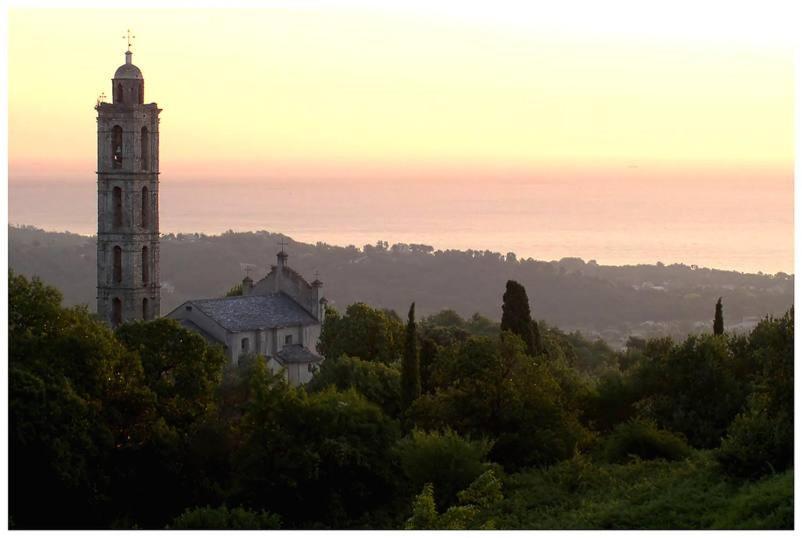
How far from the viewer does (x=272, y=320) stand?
180 feet

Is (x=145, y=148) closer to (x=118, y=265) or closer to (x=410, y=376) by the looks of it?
(x=118, y=265)

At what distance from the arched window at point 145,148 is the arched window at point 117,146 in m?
0.96

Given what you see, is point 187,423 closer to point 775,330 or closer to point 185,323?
point 775,330

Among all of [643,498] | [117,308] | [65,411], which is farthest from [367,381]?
[117,308]

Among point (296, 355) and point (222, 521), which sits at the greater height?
point (296, 355)

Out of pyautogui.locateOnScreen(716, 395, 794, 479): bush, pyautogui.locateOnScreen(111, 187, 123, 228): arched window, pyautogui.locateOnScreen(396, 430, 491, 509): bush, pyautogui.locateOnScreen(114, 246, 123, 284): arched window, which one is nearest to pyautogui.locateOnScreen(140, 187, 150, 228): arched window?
pyautogui.locateOnScreen(111, 187, 123, 228): arched window

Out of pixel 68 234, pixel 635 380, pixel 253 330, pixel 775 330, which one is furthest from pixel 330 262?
pixel 775 330

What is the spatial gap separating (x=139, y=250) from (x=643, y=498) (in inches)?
1662

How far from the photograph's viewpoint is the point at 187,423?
31516 millimetres

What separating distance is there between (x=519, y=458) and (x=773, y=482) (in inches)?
359

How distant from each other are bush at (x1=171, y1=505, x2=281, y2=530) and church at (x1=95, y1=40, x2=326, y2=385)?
2799cm

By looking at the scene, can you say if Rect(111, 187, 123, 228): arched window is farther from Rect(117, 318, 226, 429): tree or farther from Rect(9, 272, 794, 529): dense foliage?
Rect(117, 318, 226, 429): tree

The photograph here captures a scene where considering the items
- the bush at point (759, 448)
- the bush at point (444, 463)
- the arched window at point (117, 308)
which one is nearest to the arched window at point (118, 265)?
the arched window at point (117, 308)

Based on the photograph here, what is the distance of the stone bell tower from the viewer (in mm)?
60344
